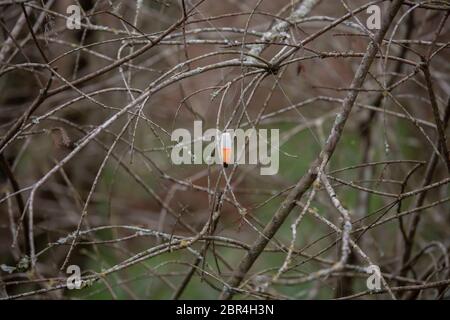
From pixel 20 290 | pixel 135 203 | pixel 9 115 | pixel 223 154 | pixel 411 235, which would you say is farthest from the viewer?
pixel 135 203

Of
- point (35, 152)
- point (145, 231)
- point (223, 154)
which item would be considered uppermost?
point (35, 152)

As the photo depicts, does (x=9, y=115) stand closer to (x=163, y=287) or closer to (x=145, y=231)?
(x=163, y=287)

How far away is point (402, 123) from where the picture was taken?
6.00 meters

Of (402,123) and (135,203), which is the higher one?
(402,123)

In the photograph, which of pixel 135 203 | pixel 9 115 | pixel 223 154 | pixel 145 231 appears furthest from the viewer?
pixel 135 203

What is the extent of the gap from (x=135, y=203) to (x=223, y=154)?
473 cm
